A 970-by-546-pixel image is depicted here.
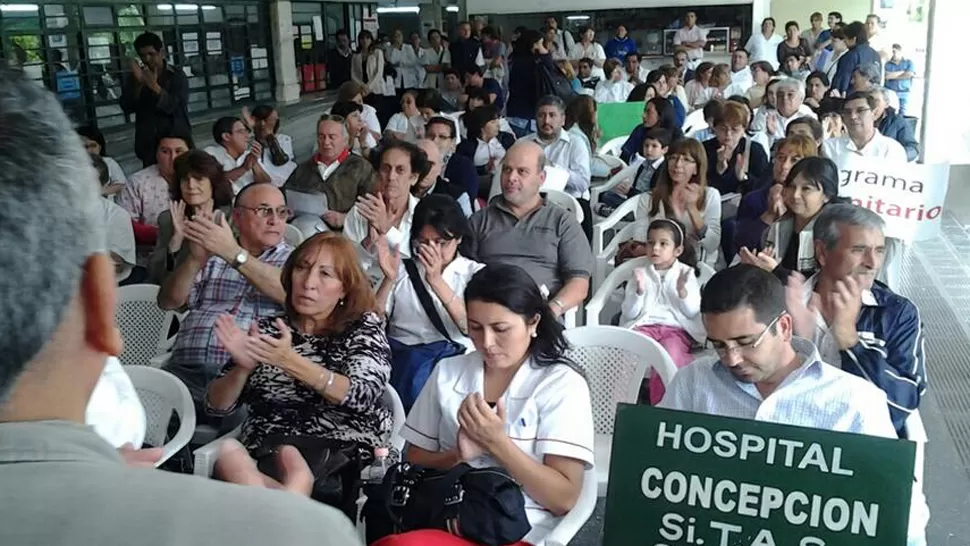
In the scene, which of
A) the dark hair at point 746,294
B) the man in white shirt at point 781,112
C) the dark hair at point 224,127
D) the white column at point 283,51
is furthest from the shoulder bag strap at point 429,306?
the white column at point 283,51

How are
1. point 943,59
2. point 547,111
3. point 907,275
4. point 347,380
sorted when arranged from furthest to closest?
point 943,59, point 547,111, point 907,275, point 347,380

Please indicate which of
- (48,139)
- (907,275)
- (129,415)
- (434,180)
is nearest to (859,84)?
(907,275)

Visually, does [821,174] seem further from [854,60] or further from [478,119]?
[854,60]

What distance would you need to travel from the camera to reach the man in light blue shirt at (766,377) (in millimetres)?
2088

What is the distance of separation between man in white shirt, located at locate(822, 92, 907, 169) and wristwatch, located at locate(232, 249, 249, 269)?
320 cm

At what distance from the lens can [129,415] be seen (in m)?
1.97

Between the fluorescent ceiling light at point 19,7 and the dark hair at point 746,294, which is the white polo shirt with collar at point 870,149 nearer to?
the dark hair at point 746,294

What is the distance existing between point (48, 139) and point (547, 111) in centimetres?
570

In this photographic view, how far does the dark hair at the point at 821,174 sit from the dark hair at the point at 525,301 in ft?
5.07

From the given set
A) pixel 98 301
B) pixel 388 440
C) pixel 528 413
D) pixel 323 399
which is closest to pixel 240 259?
pixel 323 399

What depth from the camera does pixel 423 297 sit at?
3438 mm

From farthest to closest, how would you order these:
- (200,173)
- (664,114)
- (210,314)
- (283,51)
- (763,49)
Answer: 1. (283,51)
2. (763,49)
3. (664,114)
4. (200,173)
5. (210,314)

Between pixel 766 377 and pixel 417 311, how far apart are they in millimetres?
1546

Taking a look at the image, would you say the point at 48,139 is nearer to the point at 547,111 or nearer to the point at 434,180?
the point at 434,180
